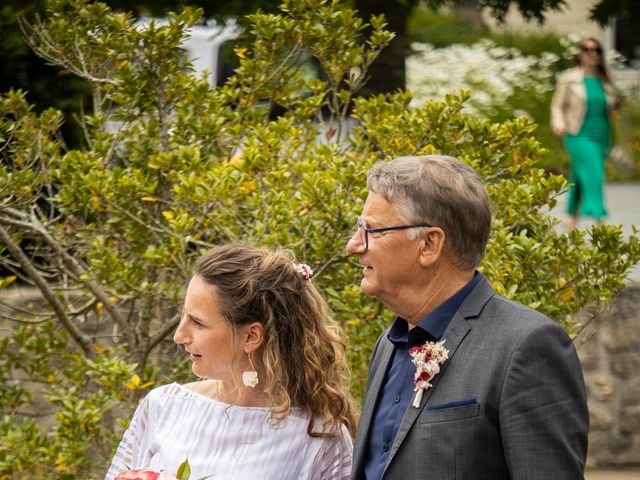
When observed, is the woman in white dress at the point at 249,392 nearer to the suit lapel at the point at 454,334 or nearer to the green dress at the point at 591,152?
the suit lapel at the point at 454,334

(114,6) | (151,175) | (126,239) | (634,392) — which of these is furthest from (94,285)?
(634,392)

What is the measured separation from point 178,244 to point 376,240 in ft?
4.68

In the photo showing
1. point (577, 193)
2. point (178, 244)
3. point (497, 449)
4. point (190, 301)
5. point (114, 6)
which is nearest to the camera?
point (497, 449)

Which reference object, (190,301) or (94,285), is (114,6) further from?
(190,301)

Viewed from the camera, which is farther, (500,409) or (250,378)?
(250,378)

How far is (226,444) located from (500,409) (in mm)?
1006

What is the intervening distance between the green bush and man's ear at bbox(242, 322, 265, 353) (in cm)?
83

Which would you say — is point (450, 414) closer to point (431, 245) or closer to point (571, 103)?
point (431, 245)

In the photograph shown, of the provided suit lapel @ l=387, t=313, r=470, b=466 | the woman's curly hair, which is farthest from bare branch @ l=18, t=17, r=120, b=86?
suit lapel @ l=387, t=313, r=470, b=466

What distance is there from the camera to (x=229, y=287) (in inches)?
122

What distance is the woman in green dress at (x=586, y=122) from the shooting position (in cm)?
1071

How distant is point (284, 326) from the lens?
3.17m

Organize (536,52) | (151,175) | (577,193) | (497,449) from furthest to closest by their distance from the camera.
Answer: (536,52) < (577,193) < (151,175) < (497,449)

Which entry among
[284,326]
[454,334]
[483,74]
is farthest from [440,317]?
[483,74]
